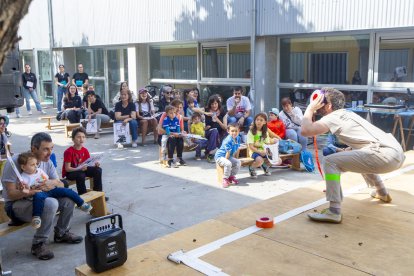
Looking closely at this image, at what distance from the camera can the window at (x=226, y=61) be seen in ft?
37.8

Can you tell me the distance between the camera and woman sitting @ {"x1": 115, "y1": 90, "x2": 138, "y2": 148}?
1015 cm

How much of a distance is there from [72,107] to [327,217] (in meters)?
9.42

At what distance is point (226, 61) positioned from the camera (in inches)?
473

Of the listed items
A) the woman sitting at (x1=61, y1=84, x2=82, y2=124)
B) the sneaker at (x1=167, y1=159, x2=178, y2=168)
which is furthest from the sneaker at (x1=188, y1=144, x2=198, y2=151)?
the woman sitting at (x1=61, y1=84, x2=82, y2=124)

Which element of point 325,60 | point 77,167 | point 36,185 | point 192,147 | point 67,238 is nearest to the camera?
point 36,185

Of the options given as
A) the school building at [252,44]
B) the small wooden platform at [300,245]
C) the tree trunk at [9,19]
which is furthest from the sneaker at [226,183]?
the tree trunk at [9,19]

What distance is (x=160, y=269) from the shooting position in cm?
306

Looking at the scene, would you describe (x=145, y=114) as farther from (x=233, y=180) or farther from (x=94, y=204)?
(x=94, y=204)

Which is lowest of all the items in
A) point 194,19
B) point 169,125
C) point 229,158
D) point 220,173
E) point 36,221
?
point 220,173

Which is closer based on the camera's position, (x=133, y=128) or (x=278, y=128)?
(x=278, y=128)

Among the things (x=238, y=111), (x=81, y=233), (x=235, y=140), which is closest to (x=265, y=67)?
(x=238, y=111)

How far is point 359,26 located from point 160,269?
7225 millimetres

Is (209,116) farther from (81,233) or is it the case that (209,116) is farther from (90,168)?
(81,233)

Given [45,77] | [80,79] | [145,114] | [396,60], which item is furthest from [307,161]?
[45,77]
